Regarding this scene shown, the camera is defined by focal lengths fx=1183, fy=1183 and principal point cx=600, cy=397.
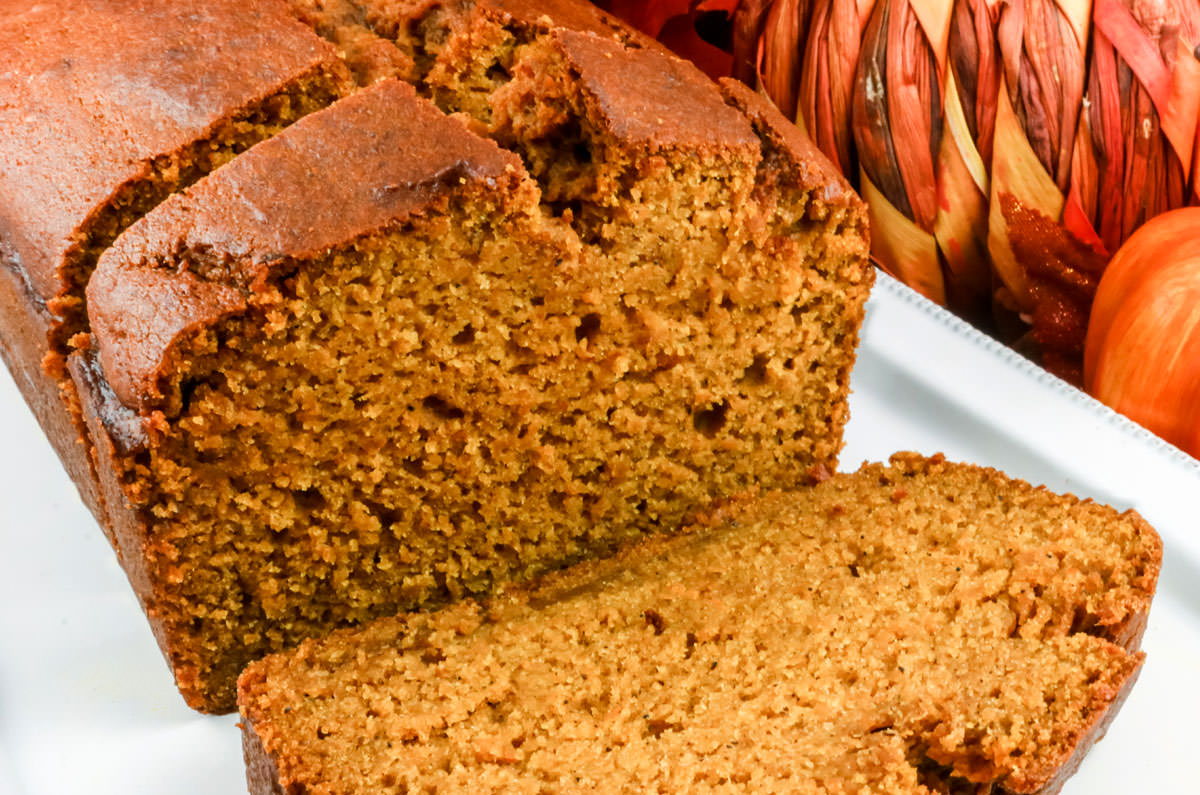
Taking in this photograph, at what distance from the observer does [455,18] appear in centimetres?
221

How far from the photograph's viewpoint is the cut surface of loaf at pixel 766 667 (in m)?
1.89

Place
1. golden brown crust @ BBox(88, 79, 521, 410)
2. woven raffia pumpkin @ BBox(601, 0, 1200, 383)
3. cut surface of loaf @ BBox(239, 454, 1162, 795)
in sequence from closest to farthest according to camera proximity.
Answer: golden brown crust @ BBox(88, 79, 521, 410) < cut surface of loaf @ BBox(239, 454, 1162, 795) < woven raffia pumpkin @ BBox(601, 0, 1200, 383)

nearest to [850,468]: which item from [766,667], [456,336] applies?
[766,667]

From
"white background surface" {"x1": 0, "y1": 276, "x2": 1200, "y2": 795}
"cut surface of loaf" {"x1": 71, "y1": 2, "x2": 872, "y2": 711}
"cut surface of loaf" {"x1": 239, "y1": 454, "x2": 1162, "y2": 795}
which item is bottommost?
"white background surface" {"x1": 0, "y1": 276, "x2": 1200, "y2": 795}

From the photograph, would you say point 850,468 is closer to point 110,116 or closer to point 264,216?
point 264,216

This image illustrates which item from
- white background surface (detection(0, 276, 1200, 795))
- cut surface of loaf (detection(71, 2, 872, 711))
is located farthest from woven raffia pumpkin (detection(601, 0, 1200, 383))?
cut surface of loaf (detection(71, 2, 872, 711))

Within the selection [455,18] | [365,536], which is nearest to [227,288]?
[365,536]

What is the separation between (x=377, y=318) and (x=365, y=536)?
0.45 m

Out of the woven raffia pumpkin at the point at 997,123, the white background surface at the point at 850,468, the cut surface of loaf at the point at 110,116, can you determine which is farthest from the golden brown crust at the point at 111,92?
the woven raffia pumpkin at the point at 997,123

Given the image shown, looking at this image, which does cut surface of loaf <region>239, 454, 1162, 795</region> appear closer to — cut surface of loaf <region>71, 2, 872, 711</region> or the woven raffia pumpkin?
cut surface of loaf <region>71, 2, 872, 711</region>

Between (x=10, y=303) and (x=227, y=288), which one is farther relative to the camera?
(x=10, y=303)

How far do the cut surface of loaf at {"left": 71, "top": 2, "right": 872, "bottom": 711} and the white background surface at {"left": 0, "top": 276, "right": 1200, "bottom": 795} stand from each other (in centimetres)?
17

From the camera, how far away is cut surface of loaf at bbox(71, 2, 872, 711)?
1813mm

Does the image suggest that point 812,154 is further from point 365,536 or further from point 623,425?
point 365,536
